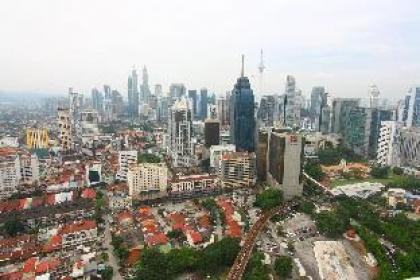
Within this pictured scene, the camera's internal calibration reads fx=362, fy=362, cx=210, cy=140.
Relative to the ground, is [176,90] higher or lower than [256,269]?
higher

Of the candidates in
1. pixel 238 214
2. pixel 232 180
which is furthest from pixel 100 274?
pixel 232 180

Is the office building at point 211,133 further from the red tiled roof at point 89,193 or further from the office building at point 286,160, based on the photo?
the red tiled roof at point 89,193

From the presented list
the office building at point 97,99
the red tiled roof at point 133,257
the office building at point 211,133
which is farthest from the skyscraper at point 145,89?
the red tiled roof at point 133,257

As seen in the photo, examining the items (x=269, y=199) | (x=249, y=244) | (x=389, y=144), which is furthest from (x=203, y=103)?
(x=249, y=244)

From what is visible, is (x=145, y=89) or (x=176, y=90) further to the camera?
(x=145, y=89)

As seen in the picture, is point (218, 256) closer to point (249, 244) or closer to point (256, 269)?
point (256, 269)
